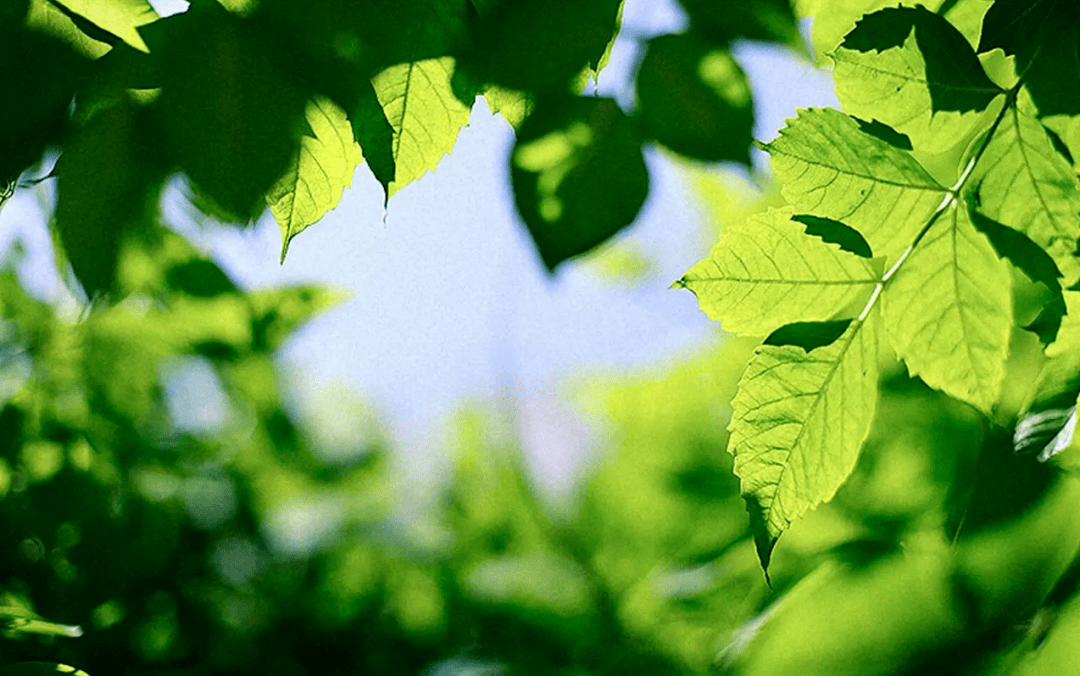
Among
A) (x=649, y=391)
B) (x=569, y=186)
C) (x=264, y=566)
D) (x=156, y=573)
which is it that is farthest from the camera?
(x=649, y=391)

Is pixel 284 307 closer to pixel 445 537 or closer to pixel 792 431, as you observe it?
pixel 445 537

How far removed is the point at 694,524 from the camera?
→ 1386 mm

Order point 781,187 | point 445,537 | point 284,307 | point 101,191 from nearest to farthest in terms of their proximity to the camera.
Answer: point 101,191, point 781,187, point 284,307, point 445,537

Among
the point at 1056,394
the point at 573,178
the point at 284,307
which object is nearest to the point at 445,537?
the point at 284,307

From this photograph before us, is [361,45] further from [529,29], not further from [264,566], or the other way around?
[264,566]

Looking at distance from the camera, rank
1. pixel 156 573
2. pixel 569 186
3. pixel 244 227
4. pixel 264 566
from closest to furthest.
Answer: pixel 244 227, pixel 569 186, pixel 156 573, pixel 264 566

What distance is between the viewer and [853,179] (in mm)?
506

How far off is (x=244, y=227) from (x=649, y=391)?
1230mm

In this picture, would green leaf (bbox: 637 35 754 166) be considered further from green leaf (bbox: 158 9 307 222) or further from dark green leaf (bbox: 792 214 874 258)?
green leaf (bbox: 158 9 307 222)

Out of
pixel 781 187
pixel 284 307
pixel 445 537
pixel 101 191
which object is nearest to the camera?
pixel 101 191

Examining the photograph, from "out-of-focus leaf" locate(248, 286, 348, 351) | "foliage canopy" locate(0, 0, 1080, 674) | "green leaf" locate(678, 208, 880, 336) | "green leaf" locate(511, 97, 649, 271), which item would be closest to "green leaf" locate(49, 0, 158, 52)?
"foliage canopy" locate(0, 0, 1080, 674)

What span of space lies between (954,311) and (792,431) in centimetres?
12

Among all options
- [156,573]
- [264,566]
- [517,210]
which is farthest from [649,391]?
[517,210]

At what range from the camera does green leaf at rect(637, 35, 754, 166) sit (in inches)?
24.9
